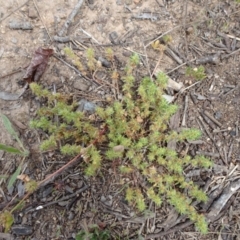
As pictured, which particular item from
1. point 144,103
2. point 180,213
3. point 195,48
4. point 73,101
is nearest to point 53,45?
point 73,101

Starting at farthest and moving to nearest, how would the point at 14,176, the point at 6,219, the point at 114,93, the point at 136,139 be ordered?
1. the point at 114,93
2. the point at 136,139
3. the point at 14,176
4. the point at 6,219

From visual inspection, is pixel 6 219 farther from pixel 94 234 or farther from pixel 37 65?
pixel 37 65

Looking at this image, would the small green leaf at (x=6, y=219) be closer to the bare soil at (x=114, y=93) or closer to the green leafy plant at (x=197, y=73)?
the bare soil at (x=114, y=93)

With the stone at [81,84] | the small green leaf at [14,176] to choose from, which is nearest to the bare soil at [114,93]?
the stone at [81,84]

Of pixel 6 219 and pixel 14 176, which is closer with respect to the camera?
pixel 6 219

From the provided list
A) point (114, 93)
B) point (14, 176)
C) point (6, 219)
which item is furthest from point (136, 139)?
point (6, 219)
